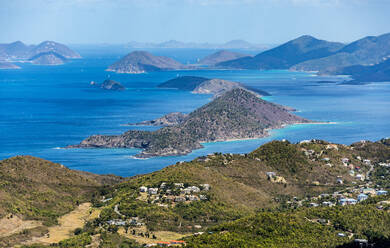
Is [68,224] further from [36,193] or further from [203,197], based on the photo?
[203,197]

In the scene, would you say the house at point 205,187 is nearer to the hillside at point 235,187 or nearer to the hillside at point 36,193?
the hillside at point 235,187

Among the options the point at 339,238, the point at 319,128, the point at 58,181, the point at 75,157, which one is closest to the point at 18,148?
the point at 75,157

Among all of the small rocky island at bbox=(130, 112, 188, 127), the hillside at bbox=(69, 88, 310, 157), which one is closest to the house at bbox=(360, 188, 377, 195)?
the hillside at bbox=(69, 88, 310, 157)

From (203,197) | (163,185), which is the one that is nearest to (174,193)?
(163,185)

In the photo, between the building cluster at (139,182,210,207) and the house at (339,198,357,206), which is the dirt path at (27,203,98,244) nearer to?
the building cluster at (139,182,210,207)

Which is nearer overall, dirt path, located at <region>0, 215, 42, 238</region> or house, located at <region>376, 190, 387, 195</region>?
dirt path, located at <region>0, 215, 42, 238</region>
